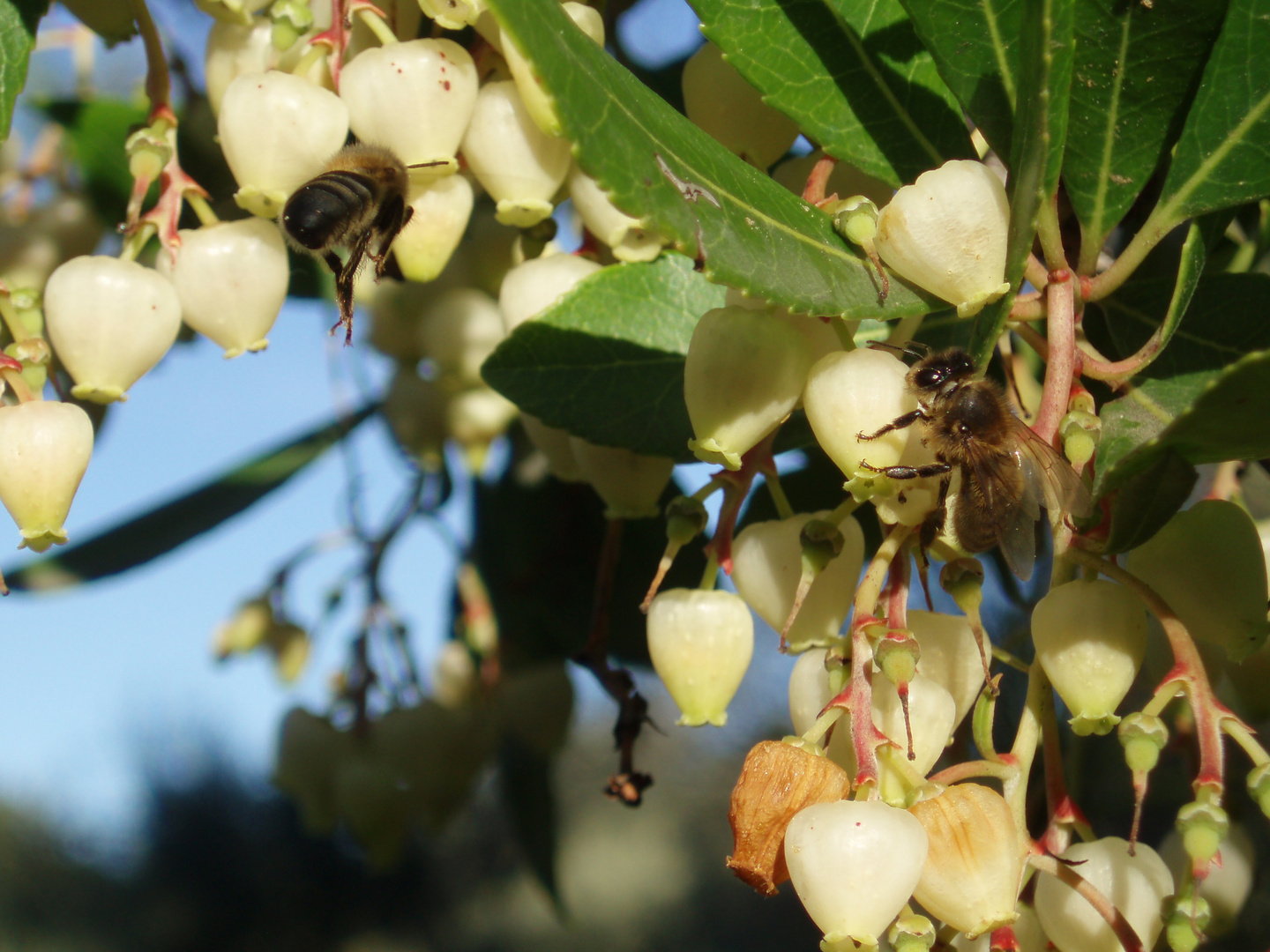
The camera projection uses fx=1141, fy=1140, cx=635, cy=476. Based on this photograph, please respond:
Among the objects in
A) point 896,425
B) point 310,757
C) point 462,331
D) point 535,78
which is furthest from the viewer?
point 310,757

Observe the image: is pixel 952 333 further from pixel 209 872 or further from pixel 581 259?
pixel 209 872

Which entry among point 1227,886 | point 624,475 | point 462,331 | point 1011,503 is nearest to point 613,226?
point 624,475

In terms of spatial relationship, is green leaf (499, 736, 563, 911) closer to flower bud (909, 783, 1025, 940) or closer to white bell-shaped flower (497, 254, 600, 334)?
white bell-shaped flower (497, 254, 600, 334)

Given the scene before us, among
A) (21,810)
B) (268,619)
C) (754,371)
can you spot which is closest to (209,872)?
(21,810)

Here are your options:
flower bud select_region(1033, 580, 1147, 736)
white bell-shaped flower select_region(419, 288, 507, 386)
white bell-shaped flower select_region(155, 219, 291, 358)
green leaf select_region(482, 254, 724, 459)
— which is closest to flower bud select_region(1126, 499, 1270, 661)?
flower bud select_region(1033, 580, 1147, 736)

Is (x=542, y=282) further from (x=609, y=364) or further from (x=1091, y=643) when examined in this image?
(x=1091, y=643)
